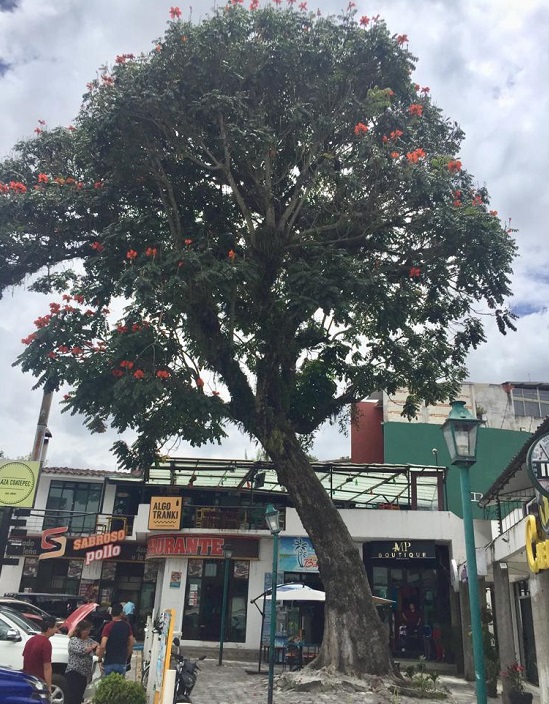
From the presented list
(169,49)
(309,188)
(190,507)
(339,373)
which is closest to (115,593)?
(190,507)

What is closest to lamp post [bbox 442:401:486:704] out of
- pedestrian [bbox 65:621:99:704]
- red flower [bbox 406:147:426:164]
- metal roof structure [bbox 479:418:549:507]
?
metal roof structure [bbox 479:418:549:507]

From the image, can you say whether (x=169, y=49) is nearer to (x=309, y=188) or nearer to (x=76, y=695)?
(x=309, y=188)

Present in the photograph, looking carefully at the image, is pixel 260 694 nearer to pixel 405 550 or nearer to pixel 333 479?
pixel 405 550

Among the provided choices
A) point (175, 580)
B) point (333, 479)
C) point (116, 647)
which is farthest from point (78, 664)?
point (333, 479)

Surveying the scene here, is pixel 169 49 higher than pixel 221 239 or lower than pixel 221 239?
higher

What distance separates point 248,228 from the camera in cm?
1457

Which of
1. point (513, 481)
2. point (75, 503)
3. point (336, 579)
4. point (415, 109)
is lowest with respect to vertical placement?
point (336, 579)

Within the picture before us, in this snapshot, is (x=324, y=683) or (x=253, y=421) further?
(x=253, y=421)

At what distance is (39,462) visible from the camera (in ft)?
50.0

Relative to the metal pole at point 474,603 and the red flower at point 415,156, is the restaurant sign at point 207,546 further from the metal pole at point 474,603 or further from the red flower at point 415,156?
the metal pole at point 474,603

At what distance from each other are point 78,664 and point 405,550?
13767 millimetres

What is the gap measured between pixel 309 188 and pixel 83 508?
61.1ft

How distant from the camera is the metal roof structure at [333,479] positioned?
71.1 feet

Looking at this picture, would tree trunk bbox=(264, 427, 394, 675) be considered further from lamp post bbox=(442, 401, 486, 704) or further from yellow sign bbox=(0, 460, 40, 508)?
lamp post bbox=(442, 401, 486, 704)
